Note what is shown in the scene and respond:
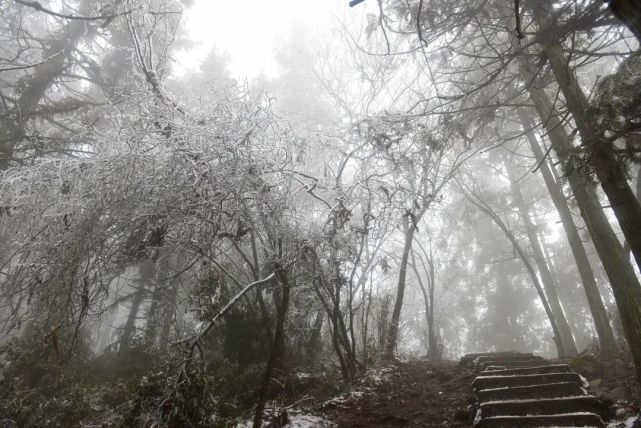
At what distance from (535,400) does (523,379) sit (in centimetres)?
92

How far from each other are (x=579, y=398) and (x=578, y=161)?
287 cm

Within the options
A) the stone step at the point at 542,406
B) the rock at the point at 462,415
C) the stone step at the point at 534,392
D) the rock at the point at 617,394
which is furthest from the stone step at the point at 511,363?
the stone step at the point at 542,406

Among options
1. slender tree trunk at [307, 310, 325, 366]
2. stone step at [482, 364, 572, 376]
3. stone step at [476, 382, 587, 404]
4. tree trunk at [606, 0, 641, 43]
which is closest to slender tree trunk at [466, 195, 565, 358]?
stone step at [482, 364, 572, 376]

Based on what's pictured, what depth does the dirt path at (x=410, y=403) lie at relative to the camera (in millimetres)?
5262

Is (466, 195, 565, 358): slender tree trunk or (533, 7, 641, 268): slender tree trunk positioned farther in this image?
(466, 195, 565, 358): slender tree trunk

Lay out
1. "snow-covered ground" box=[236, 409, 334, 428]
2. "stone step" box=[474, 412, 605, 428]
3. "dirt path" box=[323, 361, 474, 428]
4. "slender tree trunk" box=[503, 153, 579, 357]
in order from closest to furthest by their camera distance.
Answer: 1. "stone step" box=[474, 412, 605, 428]
2. "snow-covered ground" box=[236, 409, 334, 428]
3. "dirt path" box=[323, 361, 474, 428]
4. "slender tree trunk" box=[503, 153, 579, 357]

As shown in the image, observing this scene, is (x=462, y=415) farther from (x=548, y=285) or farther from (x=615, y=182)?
(x=548, y=285)

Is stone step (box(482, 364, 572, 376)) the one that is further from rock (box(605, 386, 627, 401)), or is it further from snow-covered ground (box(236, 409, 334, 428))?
snow-covered ground (box(236, 409, 334, 428))

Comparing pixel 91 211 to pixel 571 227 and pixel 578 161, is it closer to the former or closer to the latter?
pixel 578 161

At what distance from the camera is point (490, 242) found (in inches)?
879

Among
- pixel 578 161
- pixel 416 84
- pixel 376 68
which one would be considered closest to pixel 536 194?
pixel 416 84

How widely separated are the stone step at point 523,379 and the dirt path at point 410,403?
12.9 inches

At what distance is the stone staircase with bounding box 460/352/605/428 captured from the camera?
418 centimetres

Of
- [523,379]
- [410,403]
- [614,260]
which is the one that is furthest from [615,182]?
[410,403]
